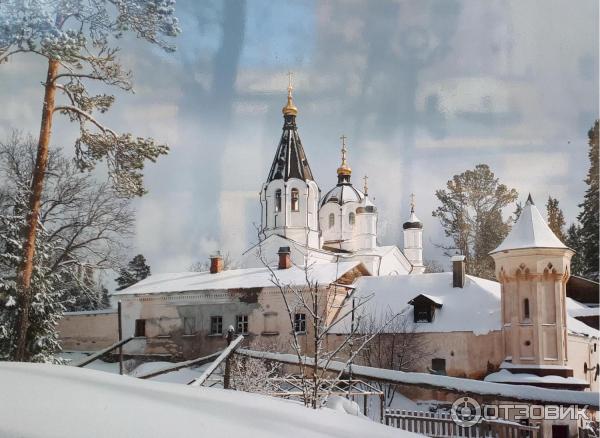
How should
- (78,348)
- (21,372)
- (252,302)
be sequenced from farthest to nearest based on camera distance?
(252,302), (78,348), (21,372)

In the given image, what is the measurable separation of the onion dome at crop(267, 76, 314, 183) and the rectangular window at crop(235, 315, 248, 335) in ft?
6.24

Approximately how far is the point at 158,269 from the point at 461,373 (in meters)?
2.96

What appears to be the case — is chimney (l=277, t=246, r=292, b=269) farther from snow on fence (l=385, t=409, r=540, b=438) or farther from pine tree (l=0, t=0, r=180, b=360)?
snow on fence (l=385, t=409, r=540, b=438)

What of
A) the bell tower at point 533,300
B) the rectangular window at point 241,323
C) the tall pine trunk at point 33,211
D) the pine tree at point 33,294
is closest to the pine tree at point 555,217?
the bell tower at point 533,300

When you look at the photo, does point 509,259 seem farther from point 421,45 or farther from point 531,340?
point 421,45

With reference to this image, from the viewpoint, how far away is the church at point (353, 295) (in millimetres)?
5035

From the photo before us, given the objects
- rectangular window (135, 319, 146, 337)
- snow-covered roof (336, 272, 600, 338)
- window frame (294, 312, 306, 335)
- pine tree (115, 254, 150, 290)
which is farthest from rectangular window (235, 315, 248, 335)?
pine tree (115, 254, 150, 290)

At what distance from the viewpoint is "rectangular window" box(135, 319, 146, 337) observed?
5.12 m

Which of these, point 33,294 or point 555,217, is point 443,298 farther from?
point 33,294

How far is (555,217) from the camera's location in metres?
4.93

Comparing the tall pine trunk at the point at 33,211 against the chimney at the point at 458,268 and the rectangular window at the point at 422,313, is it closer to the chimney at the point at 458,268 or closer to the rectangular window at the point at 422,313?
the chimney at the point at 458,268

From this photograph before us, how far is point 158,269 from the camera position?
483cm

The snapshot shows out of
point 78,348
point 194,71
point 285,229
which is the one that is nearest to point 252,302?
point 285,229

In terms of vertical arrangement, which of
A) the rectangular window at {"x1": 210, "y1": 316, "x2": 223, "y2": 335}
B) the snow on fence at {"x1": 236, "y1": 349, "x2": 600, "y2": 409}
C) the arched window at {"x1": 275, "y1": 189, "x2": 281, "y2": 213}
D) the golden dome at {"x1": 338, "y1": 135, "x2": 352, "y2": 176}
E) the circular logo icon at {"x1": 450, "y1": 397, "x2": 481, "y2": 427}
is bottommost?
the circular logo icon at {"x1": 450, "y1": 397, "x2": 481, "y2": 427}
